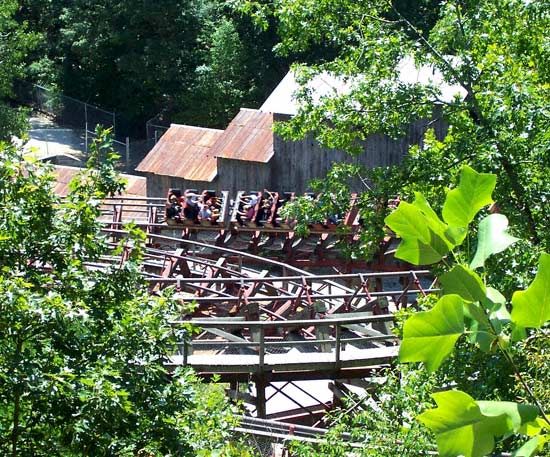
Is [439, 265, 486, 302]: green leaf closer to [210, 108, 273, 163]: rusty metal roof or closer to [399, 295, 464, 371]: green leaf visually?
[399, 295, 464, 371]: green leaf

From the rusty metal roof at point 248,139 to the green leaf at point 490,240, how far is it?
29.2 m

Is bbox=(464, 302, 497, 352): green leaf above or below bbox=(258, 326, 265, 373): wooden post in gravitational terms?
above

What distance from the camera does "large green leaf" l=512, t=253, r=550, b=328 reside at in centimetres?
218

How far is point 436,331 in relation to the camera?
218 cm

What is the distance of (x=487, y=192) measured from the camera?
7.70 feet

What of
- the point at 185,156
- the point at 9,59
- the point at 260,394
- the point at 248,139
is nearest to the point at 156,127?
the point at 9,59

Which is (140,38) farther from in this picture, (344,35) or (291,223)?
(344,35)

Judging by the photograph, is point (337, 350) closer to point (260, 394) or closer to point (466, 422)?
point (260, 394)

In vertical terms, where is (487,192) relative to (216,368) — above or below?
above

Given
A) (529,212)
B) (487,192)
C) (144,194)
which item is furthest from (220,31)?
(487,192)

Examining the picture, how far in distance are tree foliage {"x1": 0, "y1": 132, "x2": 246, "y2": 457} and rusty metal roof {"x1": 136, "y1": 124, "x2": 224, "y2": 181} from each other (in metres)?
24.8

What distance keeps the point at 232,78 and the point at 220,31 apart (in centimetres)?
231

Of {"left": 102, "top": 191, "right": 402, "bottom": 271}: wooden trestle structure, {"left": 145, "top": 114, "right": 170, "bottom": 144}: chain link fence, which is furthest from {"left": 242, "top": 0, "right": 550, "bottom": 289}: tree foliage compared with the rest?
{"left": 145, "top": 114, "right": 170, "bottom": 144}: chain link fence

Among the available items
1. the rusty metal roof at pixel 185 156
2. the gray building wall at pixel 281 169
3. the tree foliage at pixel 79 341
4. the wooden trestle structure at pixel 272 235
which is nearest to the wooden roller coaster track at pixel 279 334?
the wooden trestle structure at pixel 272 235
